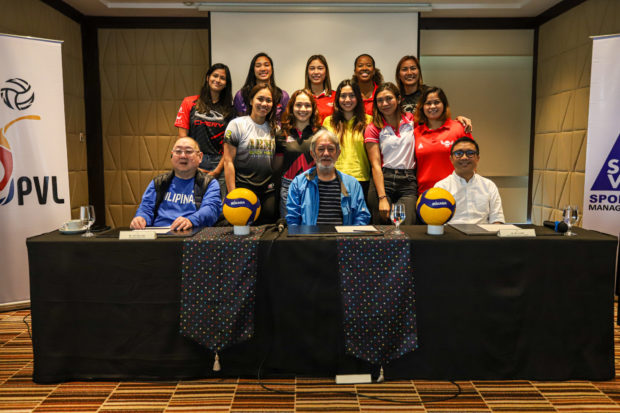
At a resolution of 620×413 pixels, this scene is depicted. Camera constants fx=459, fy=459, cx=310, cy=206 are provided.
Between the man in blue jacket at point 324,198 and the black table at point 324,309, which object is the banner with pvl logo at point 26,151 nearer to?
the black table at point 324,309

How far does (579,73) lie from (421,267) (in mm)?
3530

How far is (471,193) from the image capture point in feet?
9.09

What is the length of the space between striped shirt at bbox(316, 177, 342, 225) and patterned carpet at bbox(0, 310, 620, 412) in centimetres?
93

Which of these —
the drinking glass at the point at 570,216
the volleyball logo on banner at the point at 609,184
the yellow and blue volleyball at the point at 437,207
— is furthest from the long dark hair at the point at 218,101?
the volleyball logo on banner at the point at 609,184

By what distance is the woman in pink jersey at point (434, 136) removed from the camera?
3.16 m

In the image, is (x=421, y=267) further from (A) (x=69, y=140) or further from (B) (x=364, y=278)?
(A) (x=69, y=140)

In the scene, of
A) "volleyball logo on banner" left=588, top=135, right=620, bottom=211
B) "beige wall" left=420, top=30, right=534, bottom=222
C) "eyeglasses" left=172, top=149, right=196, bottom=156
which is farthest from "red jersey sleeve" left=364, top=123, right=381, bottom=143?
"beige wall" left=420, top=30, right=534, bottom=222

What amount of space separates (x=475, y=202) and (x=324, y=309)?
48.9 inches

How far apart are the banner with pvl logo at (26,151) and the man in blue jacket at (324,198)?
1.93 metres

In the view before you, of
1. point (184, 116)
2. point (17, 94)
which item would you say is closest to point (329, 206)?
point (184, 116)

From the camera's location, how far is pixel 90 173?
17.9ft

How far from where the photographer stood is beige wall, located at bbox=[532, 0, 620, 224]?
4309 mm

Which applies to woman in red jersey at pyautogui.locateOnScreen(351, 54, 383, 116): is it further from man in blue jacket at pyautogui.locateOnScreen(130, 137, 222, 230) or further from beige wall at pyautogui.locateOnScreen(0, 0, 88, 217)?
beige wall at pyautogui.locateOnScreen(0, 0, 88, 217)

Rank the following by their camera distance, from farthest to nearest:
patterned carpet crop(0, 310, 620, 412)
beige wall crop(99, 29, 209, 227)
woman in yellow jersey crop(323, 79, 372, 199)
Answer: beige wall crop(99, 29, 209, 227) < woman in yellow jersey crop(323, 79, 372, 199) < patterned carpet crop(0, 310, 620, 412)
